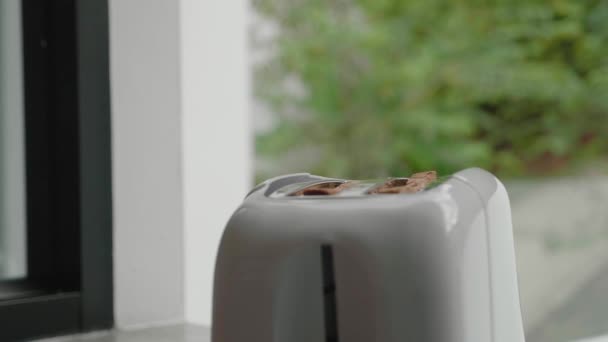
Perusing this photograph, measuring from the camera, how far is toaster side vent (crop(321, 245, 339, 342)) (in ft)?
1.22

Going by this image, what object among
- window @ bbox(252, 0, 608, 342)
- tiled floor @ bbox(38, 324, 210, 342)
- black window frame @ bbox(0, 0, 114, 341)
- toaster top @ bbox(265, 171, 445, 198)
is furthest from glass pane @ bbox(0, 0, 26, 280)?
window @ bbox(252, 0, 608, 342)

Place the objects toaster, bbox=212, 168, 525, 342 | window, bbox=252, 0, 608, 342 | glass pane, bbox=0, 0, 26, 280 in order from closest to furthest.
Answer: toaster, bbox=212, 168, 525, 342 → glass pane, bbox=0, 0, 26, 280 → window, bbox=252, 0, 608, 342

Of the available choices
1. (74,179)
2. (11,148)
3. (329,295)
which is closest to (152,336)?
(74,179)

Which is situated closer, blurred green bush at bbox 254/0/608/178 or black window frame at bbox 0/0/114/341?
black window frame at bbox 0/0/114/341

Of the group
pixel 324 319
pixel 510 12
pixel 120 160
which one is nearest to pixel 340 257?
pixel 324 319

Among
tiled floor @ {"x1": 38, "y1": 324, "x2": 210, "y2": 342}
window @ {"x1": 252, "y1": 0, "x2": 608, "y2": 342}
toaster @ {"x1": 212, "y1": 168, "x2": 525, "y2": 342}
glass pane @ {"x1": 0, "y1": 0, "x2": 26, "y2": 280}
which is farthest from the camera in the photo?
window @ {"x1": 252, "y1": 0, "x2": 608, "y2": 342}

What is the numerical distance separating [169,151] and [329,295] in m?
0.51

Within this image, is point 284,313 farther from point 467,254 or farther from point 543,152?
point 543,152

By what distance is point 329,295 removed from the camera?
380 mm

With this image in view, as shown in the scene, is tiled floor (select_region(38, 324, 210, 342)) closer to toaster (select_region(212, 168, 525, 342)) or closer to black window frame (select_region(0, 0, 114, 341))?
black window frame (select_region(0, 0, 114, 341))

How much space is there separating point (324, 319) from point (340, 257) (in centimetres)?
4

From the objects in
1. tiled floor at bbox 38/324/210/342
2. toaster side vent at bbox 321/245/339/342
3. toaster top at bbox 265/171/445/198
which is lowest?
tiled floor at bbox 38/324/210/342

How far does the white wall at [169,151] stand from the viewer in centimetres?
81

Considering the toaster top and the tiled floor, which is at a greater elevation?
the toaster top
